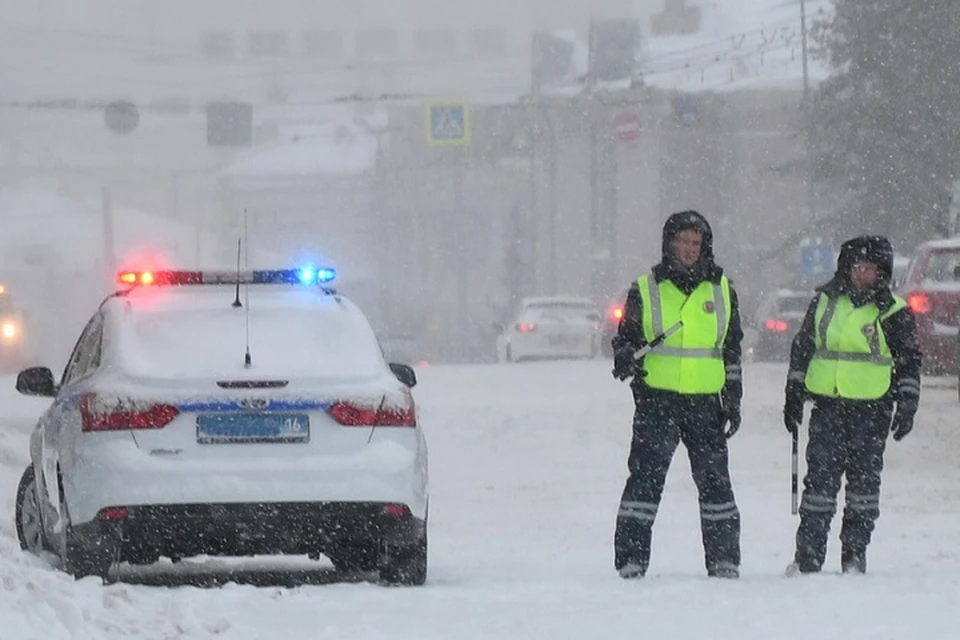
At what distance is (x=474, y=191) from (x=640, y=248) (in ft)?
54.7

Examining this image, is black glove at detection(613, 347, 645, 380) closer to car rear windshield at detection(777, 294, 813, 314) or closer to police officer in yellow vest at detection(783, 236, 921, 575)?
police officer in yellow vest at detection(783, 236, 921, 575)

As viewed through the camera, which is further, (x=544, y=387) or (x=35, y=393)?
(x=544, y=387)

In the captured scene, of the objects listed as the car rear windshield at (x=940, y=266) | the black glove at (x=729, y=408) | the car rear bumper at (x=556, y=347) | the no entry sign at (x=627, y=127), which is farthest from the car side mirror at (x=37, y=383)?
the no entry sign at (x=627, y=127)

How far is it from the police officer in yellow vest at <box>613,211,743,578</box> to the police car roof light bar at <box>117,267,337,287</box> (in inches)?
71.6

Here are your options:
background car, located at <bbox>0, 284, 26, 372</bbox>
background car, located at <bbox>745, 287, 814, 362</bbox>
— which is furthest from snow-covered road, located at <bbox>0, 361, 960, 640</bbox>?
background car, located at <bbox>745, 287, 814, 362</bbox>

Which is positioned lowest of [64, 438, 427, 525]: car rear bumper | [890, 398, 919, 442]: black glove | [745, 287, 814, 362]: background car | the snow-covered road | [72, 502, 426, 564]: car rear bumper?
[745, 287, 814, 362]: background car

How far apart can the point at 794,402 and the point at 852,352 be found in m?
0.36

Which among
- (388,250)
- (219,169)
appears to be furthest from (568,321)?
(219,169)

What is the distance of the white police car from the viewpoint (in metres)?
8.84

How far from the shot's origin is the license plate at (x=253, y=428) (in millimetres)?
8883

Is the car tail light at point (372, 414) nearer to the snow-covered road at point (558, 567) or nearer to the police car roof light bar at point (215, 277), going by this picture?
the snow-covered road at point (558, 567)

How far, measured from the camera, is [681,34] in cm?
8438

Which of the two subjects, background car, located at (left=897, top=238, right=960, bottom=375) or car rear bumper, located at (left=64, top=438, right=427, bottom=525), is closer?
car rear bumper, located at (left=64, top=438, right=427, bottom=525)

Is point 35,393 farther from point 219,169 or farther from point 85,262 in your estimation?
point 219,169
